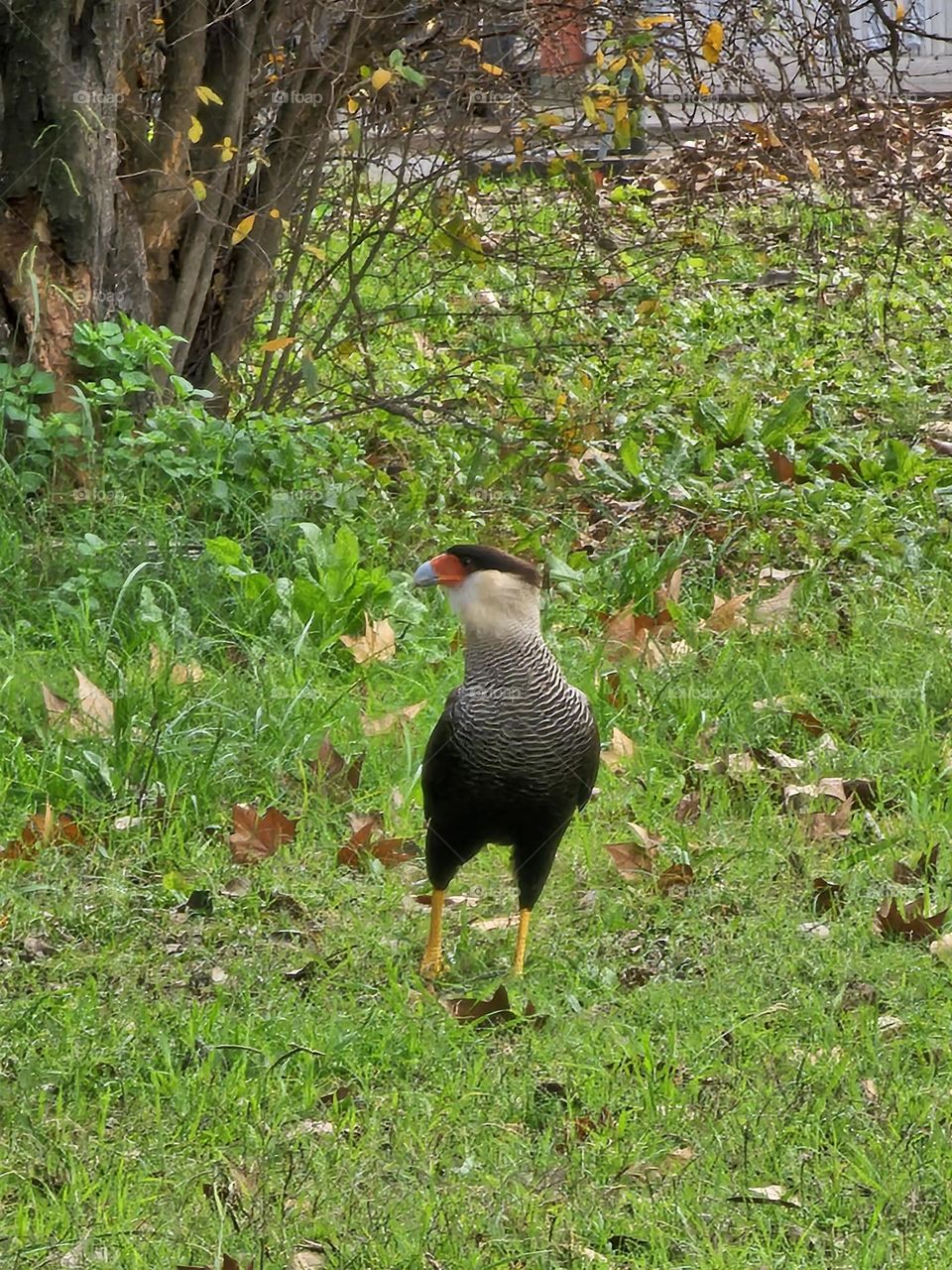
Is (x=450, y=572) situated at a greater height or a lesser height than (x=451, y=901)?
greater

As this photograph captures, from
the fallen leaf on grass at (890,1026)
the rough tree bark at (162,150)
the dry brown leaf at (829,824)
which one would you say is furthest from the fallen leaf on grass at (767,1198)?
the rough tree bark at (162,150)

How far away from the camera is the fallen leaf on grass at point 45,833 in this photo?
4.50 meters

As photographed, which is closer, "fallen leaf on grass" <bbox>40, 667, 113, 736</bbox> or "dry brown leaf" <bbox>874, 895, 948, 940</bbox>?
"dry brown leaf" <bbox>874, 895, 948, 940</bbox>

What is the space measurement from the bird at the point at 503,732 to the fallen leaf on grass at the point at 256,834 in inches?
30.5

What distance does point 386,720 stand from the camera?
5.23 metres

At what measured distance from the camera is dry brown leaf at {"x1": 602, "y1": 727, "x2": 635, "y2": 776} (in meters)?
5.07

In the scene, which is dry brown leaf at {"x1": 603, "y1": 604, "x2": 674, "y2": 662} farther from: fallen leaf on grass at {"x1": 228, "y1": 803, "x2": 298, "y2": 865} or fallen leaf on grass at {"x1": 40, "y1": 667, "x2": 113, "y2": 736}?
fallen leaf on grass at {"x1": 40, "y1": 667, "x2": 113, "y2": 736}

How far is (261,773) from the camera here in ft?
16.1

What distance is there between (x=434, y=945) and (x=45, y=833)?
1142 millimetres

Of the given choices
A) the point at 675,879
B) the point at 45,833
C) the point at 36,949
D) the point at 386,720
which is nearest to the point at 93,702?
the point at 45,833

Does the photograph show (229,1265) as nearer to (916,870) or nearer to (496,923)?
(496,923)

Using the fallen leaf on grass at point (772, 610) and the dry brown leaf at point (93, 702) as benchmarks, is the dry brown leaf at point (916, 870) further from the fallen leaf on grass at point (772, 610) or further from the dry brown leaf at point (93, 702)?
the dry brown leaf at point (93, 702)

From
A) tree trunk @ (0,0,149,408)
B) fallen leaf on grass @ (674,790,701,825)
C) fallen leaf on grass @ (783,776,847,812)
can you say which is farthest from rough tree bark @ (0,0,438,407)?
fallen leaf on grass @ (783,776,847,812)

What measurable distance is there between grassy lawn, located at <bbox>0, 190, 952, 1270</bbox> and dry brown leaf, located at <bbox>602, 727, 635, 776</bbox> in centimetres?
2
